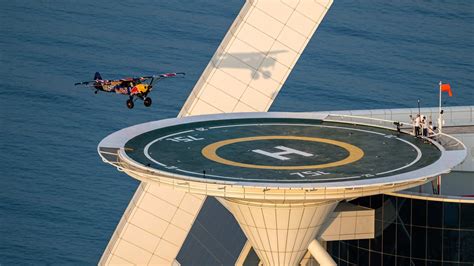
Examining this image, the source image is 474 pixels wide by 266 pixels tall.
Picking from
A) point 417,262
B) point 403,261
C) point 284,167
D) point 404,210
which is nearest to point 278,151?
point 284,167

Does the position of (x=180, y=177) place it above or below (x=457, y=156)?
below

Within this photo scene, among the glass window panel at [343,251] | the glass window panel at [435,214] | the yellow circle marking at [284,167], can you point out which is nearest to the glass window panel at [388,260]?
the glass window panel at [343,251]

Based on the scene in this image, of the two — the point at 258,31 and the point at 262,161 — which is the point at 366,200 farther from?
the point at 258,31

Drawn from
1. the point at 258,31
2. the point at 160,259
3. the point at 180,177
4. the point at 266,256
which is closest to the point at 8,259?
the point at 160,259

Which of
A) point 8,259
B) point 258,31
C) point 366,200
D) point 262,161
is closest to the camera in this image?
point 262,161

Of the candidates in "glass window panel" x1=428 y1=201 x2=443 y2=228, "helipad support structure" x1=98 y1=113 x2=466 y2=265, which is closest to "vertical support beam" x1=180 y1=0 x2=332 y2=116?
"helipad support structure" x1=98 y1=113 x2=466 y2=265

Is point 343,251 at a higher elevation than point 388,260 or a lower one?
lower

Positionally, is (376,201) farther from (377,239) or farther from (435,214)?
(435,214)

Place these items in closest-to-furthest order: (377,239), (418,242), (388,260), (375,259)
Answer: (418,242) < (388,260) < (377,239) < (375,259)

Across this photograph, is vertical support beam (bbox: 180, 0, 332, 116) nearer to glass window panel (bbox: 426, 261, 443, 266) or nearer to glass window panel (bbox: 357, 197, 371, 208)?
glass window panel (bbox: 357, 197, 371, 208)
